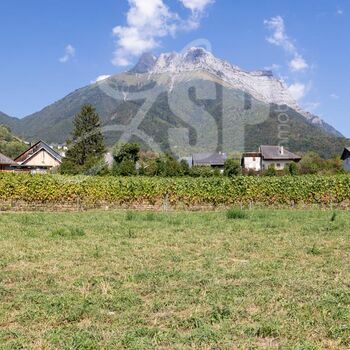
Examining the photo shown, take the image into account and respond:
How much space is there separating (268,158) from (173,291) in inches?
3522

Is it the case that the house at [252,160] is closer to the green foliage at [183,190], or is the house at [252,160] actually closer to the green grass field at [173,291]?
the green foliage at [183,190]

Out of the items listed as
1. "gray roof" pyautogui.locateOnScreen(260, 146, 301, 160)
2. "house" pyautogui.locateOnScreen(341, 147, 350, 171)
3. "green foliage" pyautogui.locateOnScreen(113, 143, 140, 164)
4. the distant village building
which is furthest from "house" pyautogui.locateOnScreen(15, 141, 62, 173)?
"house" pyautogui.locateOnScreen(341, 147, 350, 171)

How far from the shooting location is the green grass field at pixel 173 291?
5141mm

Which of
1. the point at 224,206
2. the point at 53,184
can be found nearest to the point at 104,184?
the point at 53,184

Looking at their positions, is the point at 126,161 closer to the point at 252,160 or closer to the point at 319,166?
the point at 319,166

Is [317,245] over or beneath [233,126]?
beneath

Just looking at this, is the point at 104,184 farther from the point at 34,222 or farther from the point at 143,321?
the point at 143,321

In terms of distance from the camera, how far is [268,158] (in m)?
94.3

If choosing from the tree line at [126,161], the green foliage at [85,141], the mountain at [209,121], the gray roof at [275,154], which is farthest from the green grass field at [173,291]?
the mountain at [209,121]

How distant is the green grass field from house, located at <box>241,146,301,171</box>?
82.1 metres

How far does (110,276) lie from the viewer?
8.12 meters

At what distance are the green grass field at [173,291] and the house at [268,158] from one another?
269ft

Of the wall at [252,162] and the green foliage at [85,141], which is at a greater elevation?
the green foliage at [85,141]

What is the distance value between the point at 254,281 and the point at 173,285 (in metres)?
1.40
